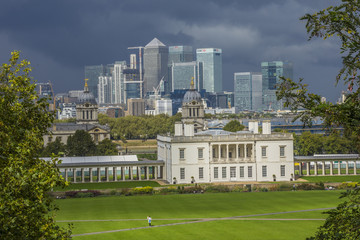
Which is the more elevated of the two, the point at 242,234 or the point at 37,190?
the point at 37,190

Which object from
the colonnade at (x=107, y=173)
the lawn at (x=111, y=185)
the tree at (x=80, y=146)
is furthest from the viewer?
the tree at (x=80, y=146)

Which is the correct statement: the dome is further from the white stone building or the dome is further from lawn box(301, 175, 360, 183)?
lawn box(301, 175, 360, 183)

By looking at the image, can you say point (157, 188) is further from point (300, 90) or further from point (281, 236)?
point (300, 90)

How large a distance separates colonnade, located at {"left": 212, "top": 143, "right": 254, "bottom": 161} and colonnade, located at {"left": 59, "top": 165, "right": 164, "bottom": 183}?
906cm

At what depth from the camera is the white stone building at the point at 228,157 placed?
10250 cm

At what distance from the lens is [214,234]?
54.7m

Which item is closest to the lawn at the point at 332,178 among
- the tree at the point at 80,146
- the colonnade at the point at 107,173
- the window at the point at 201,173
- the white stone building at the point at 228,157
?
the white stone building at the point at 228,157

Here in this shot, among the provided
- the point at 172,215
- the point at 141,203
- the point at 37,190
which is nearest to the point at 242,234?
the point at 172,215

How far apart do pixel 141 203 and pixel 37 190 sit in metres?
52.2

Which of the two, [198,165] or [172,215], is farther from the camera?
[198,165]

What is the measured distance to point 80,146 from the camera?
424 ft

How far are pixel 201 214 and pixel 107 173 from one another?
136 ft

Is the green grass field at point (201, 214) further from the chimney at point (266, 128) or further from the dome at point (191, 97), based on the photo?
the dome at point (191, 97)

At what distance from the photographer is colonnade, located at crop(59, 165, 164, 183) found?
105 meters
